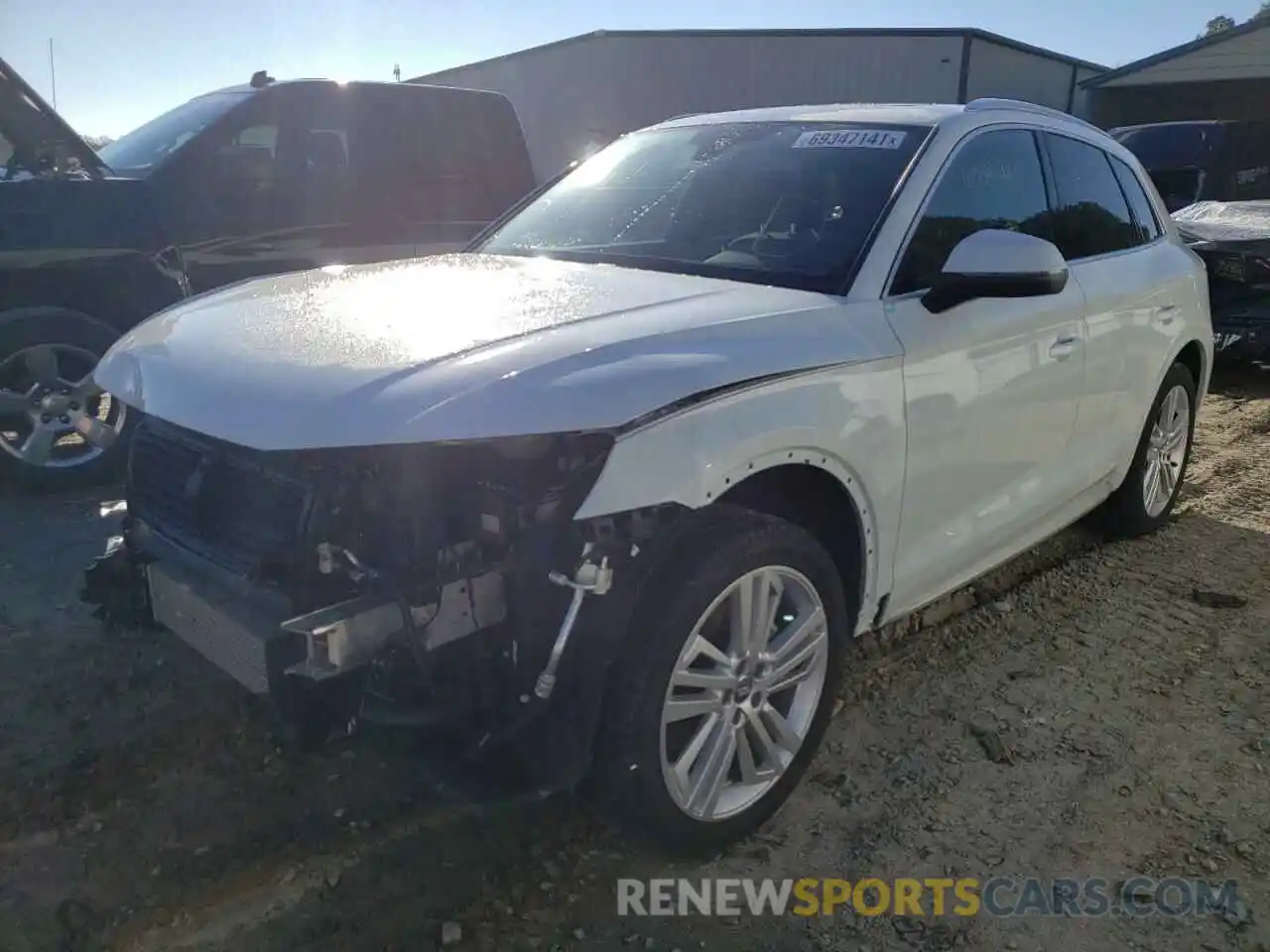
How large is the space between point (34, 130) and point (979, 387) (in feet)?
16.4

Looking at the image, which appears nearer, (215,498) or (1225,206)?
(215,498)

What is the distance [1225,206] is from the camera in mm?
9656

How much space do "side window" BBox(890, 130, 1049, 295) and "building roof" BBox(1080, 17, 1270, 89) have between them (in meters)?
24.6

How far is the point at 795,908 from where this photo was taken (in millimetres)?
2572

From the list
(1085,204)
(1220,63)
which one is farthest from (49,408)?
(1220,63)

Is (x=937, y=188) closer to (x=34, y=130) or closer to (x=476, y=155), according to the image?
(x=476, y=155)

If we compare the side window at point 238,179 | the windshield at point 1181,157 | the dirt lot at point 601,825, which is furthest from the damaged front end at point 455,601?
the windshield at point 1181,157

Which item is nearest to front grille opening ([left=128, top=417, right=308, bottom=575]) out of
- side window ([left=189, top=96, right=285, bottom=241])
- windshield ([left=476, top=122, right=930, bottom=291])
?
windshield ([left=476, top=122, right=930, bottom=291])

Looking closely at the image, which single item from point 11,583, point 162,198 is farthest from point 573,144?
point 11,583

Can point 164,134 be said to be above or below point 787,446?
above

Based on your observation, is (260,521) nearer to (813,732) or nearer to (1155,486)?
(813,732)

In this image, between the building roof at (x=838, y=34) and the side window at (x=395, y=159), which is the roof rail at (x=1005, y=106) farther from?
the building roof at (x=838, y=34)

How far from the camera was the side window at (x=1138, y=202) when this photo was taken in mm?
4543

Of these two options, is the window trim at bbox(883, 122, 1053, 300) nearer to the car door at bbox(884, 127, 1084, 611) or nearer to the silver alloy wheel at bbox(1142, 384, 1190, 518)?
the car door at bbox(884, 127, 1084, 611)
